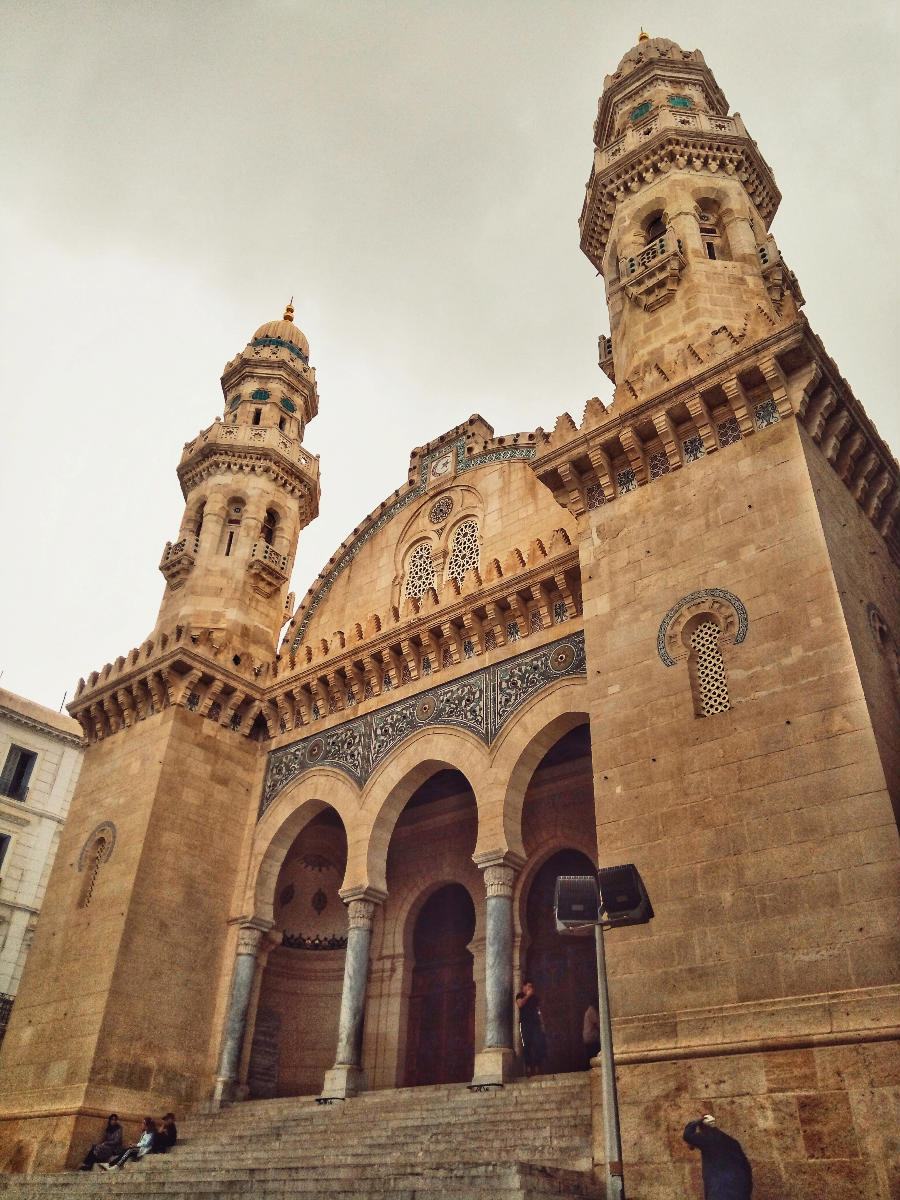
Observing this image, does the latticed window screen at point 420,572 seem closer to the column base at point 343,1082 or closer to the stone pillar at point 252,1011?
the stone pillar at point 252,1011

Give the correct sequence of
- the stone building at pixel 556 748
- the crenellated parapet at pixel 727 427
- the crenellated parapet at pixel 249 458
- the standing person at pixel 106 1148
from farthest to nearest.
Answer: the crenellated parapet at pixel 249 458 < the standing person at pixel 106 1148 < the crenellated parapet at pixel 727 427 < the stone building at pixel 556 748

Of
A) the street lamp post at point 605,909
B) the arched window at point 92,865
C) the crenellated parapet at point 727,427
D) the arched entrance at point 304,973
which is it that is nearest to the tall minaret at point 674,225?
the crenellated parapet at point 727,427

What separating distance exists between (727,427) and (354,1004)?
7881 millimetres

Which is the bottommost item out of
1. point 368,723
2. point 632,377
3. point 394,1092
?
point 394,1092

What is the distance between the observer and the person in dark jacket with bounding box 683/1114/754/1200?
18.8 feet

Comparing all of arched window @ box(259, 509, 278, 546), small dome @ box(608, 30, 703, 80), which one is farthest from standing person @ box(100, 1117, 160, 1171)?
small dome @ box(608, 30, 703, 80)

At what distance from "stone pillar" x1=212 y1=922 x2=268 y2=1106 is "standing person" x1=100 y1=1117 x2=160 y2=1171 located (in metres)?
1.20

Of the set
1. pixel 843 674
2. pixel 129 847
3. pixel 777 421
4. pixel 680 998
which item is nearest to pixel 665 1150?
pixel 680 998

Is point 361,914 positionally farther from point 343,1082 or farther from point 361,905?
point 343,1082

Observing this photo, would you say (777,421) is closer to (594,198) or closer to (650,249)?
(650,249)

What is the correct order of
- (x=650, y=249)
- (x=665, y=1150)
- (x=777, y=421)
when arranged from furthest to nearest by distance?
(x=650, y=249)
(x=777, y=421)
(x=665, y=1150)

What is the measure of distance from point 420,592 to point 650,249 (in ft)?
19.5

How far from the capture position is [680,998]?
708 cm

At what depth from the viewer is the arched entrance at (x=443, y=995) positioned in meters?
12.5
